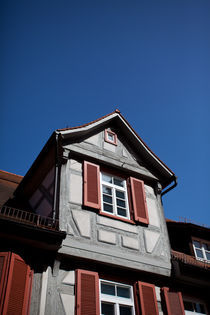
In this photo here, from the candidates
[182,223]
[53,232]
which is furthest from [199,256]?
[53,232]

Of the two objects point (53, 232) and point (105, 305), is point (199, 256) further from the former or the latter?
point (53, 232)

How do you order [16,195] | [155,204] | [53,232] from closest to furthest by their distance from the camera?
1. [53,232]
2. [155,204]
3. [16,195]

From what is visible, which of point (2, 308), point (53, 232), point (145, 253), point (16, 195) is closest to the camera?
point (2, 308)

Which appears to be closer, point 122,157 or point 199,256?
point 122,157

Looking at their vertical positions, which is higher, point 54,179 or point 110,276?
point 54,179

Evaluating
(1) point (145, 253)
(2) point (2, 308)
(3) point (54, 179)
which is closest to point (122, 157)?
(3) point (54, 179)

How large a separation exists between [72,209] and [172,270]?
3369 mm

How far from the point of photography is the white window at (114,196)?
379 inches

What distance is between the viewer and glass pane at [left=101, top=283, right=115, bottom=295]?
26.1 feet

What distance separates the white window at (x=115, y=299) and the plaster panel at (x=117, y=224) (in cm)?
156

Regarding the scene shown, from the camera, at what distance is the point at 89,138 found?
35.9ft

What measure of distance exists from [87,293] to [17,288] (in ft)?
5.38

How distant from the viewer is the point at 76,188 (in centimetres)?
932

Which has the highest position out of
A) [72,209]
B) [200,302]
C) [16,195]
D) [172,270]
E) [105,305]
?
[16,195]
